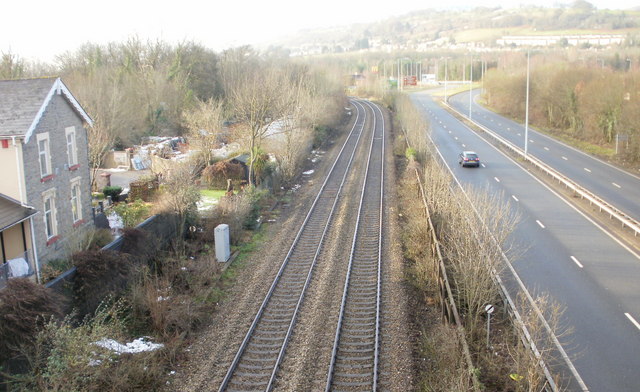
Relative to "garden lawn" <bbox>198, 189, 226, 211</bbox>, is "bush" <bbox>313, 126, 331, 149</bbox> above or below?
above

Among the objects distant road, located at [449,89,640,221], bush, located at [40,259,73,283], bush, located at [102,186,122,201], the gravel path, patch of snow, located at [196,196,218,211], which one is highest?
bush, located at [102,186,122,201]

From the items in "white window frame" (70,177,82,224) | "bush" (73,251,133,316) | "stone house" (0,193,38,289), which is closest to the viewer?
"stone house" (0,193,38,289)

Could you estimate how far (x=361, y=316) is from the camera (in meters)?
16.8

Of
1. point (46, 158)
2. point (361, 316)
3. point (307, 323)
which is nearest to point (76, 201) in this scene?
point (46, 158)

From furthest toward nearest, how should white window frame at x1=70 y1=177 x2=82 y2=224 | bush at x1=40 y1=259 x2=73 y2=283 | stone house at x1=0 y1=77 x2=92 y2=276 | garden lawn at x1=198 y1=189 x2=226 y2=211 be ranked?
garden lawn at x1=198 y1=189 x2=226 y2=211 < white window frame at x1=70 y1=177 x2=82 y2=224 < bush at x1=40 y1=259 x2=73 y2=283 < stone house at x1=0 y1=77 x2=92 y2=276

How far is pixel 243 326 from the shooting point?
16.2 metres

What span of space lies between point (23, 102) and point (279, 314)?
10097 millimetres

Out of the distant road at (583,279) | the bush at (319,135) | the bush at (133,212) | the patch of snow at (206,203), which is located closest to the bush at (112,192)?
the bush at (133,212)

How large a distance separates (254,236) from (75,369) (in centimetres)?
1318

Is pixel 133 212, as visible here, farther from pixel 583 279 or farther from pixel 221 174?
pixel 583 279

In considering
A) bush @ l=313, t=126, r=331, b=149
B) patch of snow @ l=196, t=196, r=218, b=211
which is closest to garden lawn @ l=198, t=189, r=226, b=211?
patch of snow @ l=196, t=196, r=218, b=211

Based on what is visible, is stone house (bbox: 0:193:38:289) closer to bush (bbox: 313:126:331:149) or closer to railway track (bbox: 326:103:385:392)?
railway track (bbox: 326:103:385:392)

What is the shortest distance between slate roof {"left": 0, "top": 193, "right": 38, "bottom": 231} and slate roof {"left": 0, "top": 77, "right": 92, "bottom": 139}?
6.19 feet

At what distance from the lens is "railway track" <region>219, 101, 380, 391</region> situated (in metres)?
13.4
